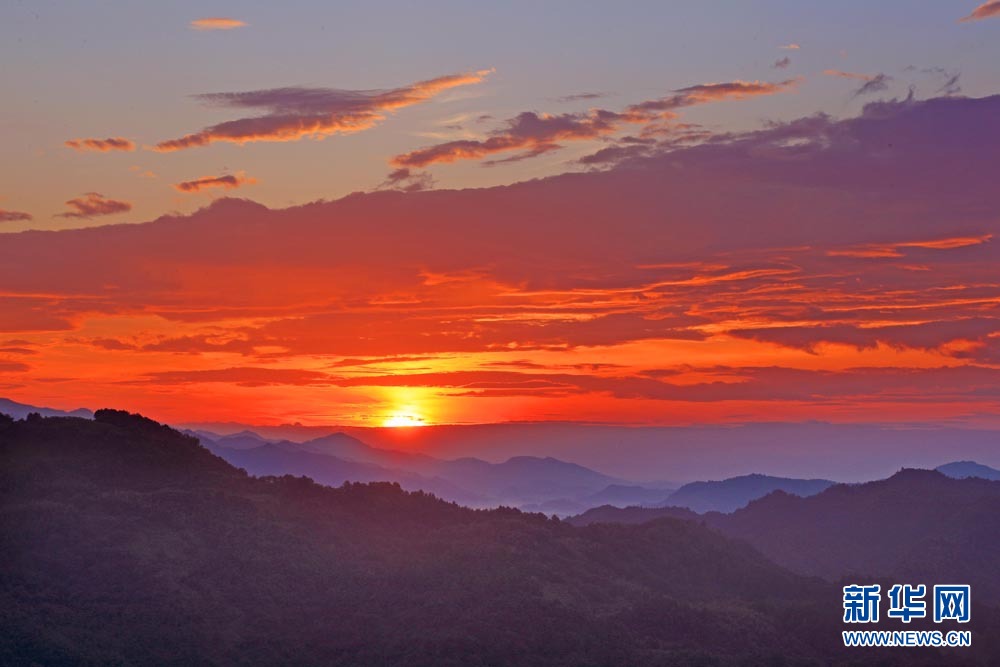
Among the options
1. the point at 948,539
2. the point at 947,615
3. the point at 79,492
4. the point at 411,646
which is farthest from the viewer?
the point at 948,539

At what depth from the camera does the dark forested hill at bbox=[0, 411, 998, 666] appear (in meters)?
97.0

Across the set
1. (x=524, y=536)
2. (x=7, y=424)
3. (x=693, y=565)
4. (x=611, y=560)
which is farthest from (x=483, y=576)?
(x=7, y=424)

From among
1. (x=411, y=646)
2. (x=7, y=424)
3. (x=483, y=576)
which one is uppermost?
(x=7, y=424)

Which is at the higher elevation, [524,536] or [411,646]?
[524,536]

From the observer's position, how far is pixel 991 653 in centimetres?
11175

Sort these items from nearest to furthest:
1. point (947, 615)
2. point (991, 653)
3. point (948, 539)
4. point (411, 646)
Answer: point (411, 646) → point (991, 653) → point (947, 615) → point (948, 539)

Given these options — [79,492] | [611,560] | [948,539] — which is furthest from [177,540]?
[948,539]

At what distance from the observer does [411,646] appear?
9900cm

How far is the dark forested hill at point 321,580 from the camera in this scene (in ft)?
318

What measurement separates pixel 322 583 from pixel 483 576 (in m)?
16.4

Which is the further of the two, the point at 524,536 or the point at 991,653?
the point at 524,536

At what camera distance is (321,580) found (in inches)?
4481

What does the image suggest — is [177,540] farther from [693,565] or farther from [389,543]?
[693,565]

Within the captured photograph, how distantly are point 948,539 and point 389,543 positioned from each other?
334 ft
